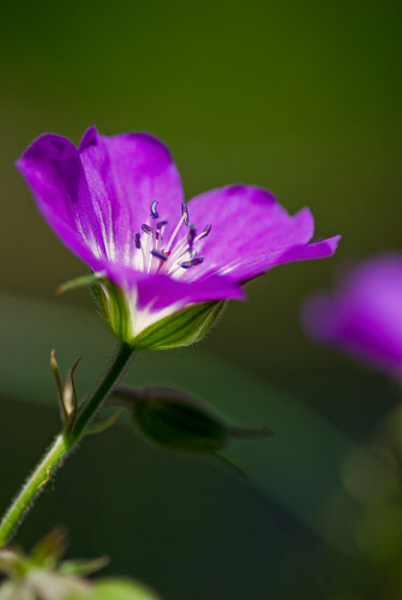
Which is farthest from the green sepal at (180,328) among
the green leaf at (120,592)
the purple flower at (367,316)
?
the purple flower at (367,316)

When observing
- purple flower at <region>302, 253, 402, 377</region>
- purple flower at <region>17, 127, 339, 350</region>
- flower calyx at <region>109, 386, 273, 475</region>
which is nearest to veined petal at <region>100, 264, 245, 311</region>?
purple flower at <region>17, 127, 339, 350</region>

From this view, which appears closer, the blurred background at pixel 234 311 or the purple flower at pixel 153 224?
the purple flower at pixel 153 224

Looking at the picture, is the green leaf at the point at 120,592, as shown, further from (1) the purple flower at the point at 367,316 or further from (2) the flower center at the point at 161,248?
(1) the purple flower at the point at 367,316

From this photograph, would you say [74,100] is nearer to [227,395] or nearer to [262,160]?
[262,160]

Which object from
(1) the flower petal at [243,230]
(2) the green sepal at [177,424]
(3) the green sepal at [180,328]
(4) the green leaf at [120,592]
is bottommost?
(4) the green leaf at [120,592]

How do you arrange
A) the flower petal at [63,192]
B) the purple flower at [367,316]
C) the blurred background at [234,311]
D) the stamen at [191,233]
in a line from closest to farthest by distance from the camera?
the flower petal at [63,192] → the stamen at [191,233] → the purple flower at [367,316] → the blurred background at [234,311]

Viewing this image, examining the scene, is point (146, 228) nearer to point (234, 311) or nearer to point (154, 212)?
point (154, 212)

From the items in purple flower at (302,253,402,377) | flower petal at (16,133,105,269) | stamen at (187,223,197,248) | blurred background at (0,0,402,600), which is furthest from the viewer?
blurred background at (0,0,402,600)

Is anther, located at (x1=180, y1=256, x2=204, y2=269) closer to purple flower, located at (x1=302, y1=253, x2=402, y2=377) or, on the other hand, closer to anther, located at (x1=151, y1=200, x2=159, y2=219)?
anther, located at (x1=151, y1=200, x2=159, y2=219)
